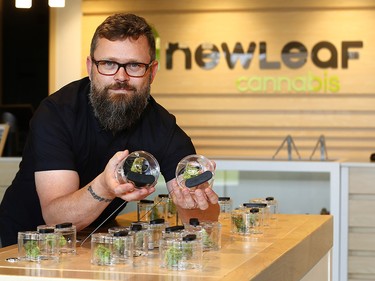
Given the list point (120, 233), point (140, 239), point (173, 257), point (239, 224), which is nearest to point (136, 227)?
point (140, 239)

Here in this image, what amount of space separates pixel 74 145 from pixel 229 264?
0.99m

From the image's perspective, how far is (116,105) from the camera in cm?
304

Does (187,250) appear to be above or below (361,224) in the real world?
above

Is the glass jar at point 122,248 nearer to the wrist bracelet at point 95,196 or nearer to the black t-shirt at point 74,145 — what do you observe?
the wrist bracelet at point 95,196

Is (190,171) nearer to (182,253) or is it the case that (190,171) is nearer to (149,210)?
(182,253)

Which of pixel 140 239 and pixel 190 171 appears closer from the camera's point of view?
pixel 140 239

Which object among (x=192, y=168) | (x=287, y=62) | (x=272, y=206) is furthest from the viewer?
(x=287, y=62)

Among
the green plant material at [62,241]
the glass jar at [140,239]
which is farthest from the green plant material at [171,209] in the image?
the green plant material at [62,241]

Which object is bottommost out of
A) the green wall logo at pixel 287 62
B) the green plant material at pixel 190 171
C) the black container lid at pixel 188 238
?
the black container lid at pixel 188 238

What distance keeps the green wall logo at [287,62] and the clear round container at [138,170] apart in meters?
6.46

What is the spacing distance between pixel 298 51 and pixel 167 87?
4.66 feet

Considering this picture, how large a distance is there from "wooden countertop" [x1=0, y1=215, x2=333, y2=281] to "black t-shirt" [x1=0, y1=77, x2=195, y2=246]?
0.39 m

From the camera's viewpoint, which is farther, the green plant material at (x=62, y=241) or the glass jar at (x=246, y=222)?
the glass jar at (x=246, y=222)

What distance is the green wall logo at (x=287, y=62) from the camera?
8.71 metres
